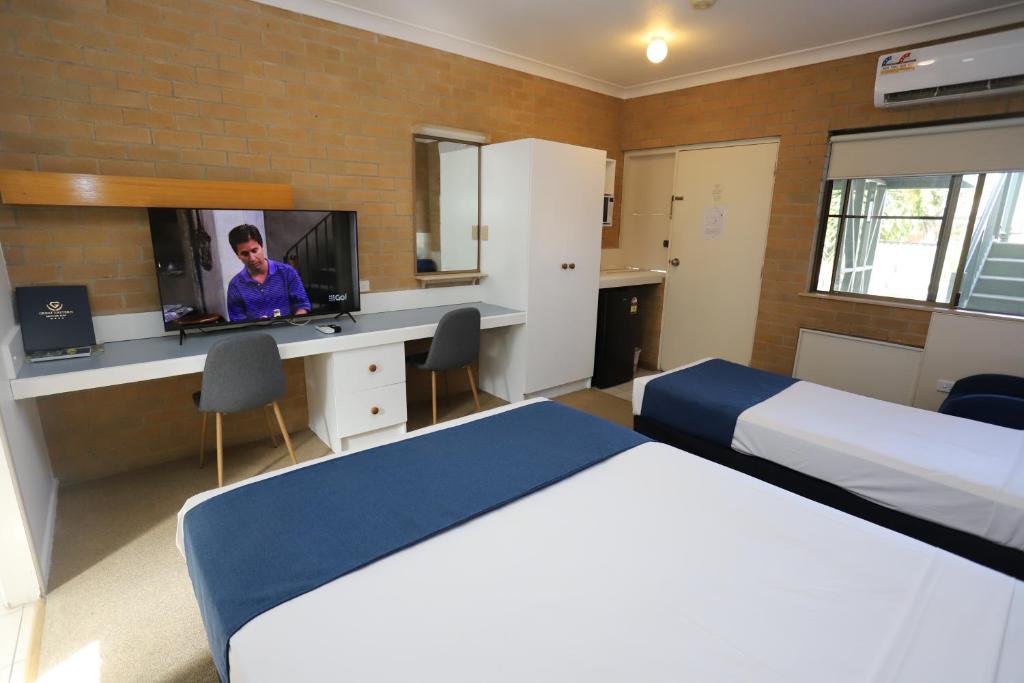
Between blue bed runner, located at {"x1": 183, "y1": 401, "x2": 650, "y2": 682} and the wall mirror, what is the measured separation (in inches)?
78.7

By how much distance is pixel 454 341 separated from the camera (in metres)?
3.14

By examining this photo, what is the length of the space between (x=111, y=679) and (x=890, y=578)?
221 cm

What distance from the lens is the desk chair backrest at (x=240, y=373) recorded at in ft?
7.66

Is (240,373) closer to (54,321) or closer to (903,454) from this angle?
(54,321)

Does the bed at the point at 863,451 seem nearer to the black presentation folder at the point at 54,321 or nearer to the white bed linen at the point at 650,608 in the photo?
the white bed linen at the point at 650,608

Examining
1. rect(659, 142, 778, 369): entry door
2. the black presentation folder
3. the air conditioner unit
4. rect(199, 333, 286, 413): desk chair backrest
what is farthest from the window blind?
the black presentation folder

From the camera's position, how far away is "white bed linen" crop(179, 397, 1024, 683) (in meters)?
0.95

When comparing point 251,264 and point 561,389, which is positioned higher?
point 251,264

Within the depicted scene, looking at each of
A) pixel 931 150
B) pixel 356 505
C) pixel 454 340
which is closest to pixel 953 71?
pixel 931 150

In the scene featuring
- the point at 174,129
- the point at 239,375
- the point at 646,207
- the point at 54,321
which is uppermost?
the point at 174,129

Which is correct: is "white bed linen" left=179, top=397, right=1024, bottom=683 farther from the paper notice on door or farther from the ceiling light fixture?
the paper notice on door

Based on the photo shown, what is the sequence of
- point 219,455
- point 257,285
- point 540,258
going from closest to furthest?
point 219,455
point 257,285
point 540,258

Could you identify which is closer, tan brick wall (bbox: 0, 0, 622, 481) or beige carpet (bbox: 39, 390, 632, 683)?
beige carpet (bbox: 39, 390, 632, 683)

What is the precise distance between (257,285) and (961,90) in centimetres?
411
